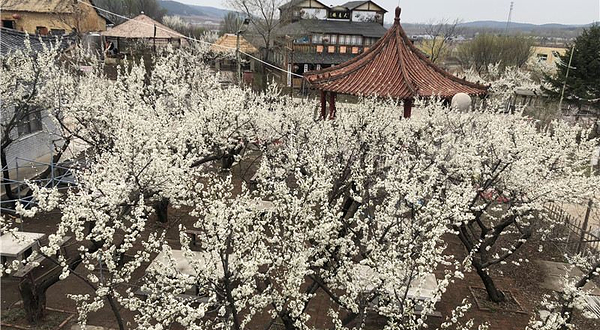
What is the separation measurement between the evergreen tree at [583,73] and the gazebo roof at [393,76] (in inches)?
811

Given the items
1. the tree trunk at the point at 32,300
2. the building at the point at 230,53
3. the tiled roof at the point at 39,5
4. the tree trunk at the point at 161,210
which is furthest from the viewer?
the building at the point at 230,53

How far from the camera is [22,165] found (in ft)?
67.0

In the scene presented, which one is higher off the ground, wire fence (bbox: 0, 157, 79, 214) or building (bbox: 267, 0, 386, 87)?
building (bbox: 267, 0, 386, 87)

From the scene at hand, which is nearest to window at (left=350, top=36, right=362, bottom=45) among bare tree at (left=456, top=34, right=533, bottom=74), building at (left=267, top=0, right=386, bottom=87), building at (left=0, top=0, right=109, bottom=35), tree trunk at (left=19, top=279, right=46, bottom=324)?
building at (left=267, top=0, right=386, bottom=87)

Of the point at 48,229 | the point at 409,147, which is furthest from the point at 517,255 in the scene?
the point at 48,229

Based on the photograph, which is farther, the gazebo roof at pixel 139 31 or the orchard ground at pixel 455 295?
the gazebo roof at pixel 139 31

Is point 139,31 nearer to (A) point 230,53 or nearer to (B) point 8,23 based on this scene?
(A) point 230,53

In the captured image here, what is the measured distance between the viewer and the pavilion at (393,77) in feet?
56.1

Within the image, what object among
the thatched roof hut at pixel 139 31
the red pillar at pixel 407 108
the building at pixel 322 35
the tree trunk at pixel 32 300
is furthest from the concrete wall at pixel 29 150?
the building at pixel 322 35

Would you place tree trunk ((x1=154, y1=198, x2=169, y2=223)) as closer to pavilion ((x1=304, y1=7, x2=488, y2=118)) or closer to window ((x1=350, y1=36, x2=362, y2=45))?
pavilion ((x1=304, y1=7, x2=488, y2=118))

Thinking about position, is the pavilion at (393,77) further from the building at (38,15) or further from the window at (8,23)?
the window at (8,23)

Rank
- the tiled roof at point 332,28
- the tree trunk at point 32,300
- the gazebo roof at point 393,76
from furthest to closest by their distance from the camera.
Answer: the tiled roof at point 332,28, the gazebo roof at point 393,76, the tree trunk at point 32,300

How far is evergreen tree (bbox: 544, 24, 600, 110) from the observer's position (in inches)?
1324

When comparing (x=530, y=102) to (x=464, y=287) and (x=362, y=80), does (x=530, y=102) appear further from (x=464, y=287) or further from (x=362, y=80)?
(x=464, y=287)
